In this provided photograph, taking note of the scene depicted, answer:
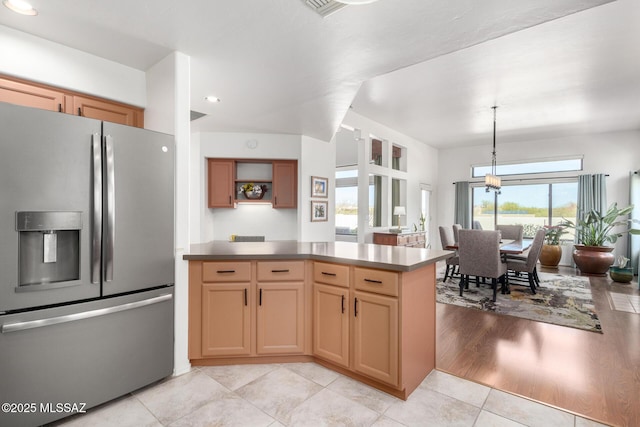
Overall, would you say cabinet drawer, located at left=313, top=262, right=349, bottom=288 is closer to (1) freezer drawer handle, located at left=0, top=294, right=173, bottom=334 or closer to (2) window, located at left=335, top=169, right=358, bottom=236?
(1) freezer drawer handle, located at left=0, top=294, right=173, bottom=334

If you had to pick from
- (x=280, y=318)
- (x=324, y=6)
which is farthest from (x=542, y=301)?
(x=324, y=6)

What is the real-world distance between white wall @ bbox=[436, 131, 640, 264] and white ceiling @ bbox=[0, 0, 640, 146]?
1.79 metres

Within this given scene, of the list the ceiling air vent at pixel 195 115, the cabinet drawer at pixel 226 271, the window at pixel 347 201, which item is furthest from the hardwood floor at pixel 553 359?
the window at pixel 347 201

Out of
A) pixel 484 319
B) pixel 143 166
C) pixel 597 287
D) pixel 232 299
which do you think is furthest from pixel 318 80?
pixel 597 287

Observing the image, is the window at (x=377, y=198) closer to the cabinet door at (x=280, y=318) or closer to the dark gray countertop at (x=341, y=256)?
the dark gray countertop at (x=341, y=256)

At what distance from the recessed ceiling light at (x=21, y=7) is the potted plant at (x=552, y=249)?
8.64 m

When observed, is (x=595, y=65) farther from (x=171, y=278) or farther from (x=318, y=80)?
(x=171, y=278)

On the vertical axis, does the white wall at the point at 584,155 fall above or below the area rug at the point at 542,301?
above

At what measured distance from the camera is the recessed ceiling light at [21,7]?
1774 mm

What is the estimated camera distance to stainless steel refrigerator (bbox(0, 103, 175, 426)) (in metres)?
1.64

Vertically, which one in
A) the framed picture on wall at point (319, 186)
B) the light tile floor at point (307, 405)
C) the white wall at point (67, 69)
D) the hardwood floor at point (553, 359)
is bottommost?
the light tile floor at point (307, 405)

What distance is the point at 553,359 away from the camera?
103 inches

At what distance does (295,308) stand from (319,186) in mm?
3015

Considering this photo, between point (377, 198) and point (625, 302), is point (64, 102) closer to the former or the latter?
point (377, 198)
